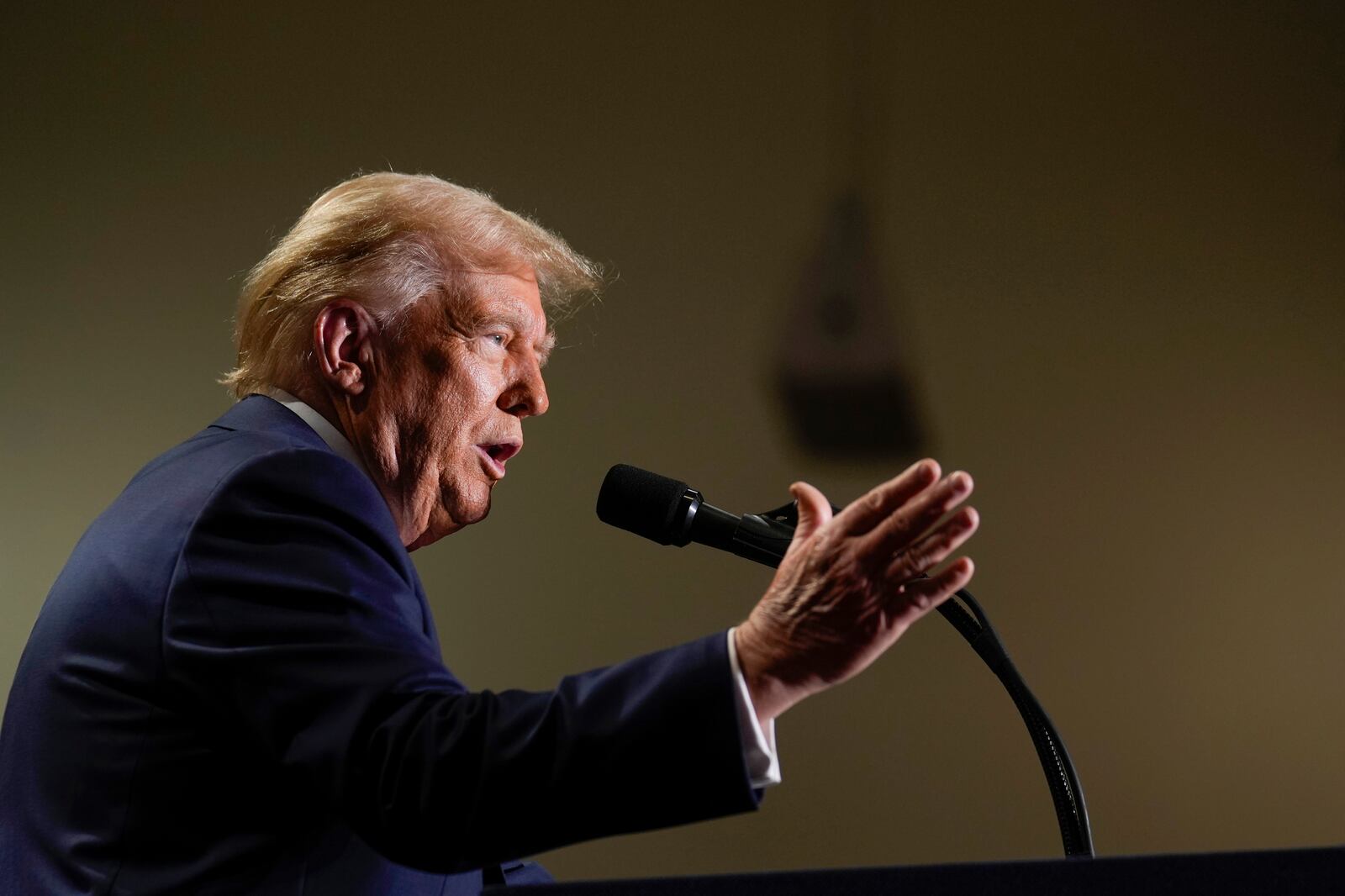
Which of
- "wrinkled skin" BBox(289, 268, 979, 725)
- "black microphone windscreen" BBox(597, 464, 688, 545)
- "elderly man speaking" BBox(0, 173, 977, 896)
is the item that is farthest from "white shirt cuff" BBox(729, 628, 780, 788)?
"black microphone windscreen" BBox(597, 464, 688, 545)

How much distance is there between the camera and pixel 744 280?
225 cm

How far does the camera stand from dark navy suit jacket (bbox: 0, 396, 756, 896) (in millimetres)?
680

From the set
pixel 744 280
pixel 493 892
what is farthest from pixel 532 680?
pixel 493 892

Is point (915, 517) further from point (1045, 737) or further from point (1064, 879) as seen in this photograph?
point (1045, 737)

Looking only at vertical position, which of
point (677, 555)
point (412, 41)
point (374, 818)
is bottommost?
point (677, 555)

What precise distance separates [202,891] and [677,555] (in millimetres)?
1414

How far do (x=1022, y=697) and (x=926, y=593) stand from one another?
32cm

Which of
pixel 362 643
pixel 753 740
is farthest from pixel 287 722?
pixel 753 740

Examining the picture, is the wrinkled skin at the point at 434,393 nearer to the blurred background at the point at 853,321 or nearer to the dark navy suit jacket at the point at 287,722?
the dark navy suit jacket at the point at 287,722

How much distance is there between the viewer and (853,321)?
2219 millimetres

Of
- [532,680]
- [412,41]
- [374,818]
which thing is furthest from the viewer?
[412,41]

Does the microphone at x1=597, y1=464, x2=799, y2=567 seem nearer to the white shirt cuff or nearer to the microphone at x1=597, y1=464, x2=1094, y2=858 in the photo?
the microphone at x1=597, y1=464, x2=1094, y2=858

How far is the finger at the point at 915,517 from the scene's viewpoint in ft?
2.14

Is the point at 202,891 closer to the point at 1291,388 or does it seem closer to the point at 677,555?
the point at 677,555
